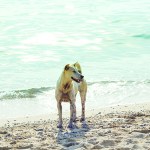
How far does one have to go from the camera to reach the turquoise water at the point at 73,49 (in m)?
11.5

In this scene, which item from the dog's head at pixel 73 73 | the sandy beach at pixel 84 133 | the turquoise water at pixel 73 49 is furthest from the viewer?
the turquoise water at pixel 73 49

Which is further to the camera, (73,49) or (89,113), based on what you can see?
(73,49)

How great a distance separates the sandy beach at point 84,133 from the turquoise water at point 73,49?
158 centimetres

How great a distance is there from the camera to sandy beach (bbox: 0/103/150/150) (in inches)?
268

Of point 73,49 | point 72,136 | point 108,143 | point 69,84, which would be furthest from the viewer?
point 73,49

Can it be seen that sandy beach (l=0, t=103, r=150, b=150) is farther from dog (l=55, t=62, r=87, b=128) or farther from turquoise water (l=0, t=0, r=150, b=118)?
turquoise water (l=0, t=0, r=150, b=118)

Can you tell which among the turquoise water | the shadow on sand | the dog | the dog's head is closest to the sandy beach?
the shadow on sand

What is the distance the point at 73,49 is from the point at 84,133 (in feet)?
38.4

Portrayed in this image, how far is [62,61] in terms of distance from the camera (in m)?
16.3

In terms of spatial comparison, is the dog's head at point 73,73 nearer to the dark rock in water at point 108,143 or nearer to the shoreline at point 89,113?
the dark rock in water at point 108,143

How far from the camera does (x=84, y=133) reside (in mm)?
7434

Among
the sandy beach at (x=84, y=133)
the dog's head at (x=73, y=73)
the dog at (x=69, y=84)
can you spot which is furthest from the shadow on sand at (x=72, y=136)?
the dog's head at (x=73, y=73)

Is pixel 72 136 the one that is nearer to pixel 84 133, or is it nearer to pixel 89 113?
pixel 84 133

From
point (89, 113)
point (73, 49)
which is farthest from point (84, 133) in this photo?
point (73, 49)
